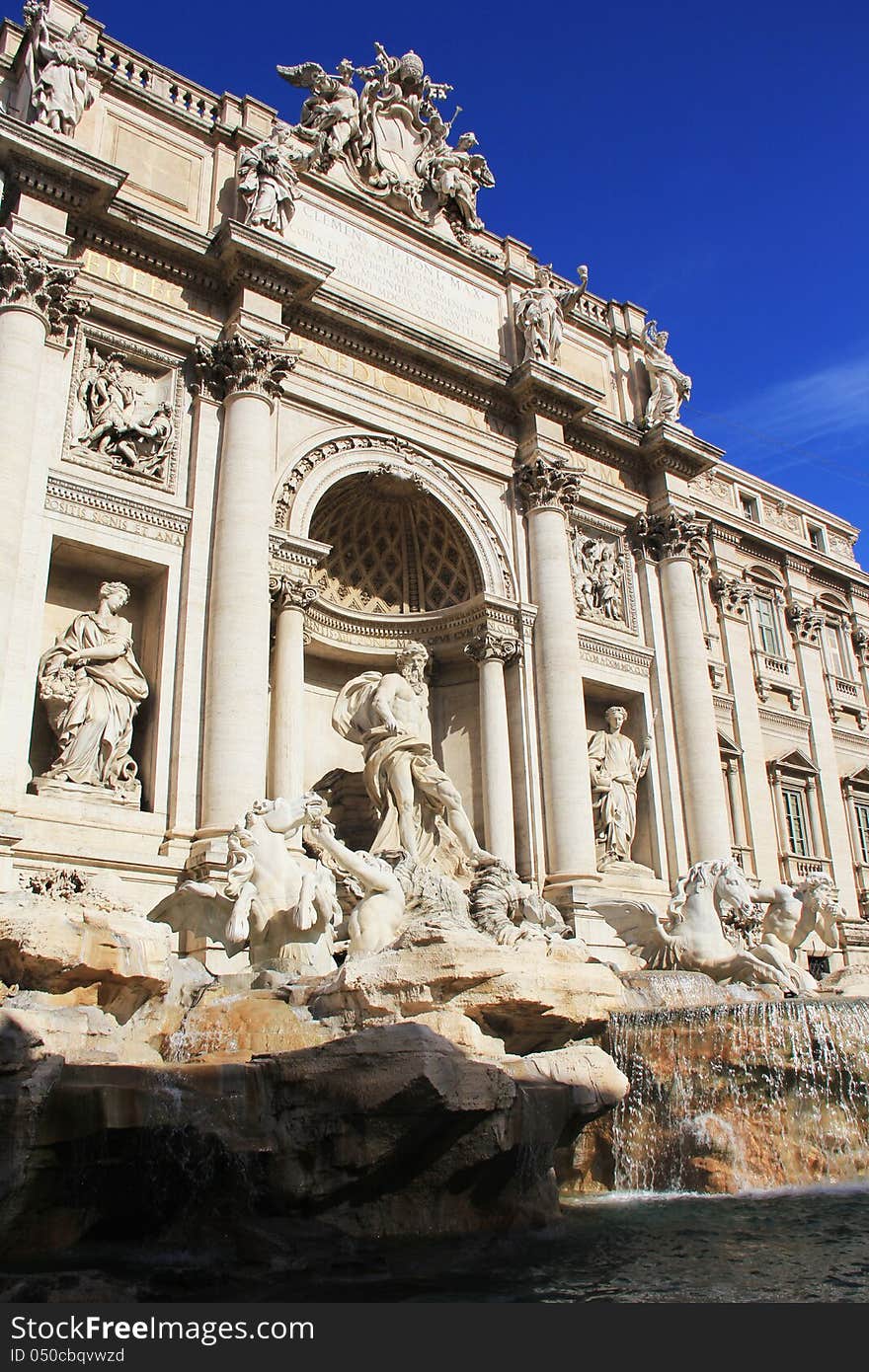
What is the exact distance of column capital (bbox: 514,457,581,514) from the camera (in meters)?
20.1

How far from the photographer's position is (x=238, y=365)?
16.7m

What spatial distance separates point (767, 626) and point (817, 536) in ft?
14.8

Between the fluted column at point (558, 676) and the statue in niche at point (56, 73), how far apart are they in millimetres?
9320

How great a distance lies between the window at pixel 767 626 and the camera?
26109 mm

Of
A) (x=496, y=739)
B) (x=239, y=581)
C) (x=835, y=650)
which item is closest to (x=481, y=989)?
(x=239, y=581)

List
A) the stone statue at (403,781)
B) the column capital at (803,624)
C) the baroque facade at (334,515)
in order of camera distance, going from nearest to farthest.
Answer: the baroque facade at (334,515) → the stone statue at (403,781) → the column capital at (803,624)

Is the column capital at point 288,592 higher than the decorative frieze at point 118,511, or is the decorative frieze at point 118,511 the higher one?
the decorative frieze at point 118,511

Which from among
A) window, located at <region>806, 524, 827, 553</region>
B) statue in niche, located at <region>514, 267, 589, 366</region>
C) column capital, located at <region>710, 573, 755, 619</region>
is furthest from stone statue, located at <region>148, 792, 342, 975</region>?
window, located at <region>806, 524, 827, 553</region>

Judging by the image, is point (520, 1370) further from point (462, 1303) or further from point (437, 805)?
point (437, 805)

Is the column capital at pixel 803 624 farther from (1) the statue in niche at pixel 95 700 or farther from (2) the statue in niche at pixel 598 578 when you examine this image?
(1) the statue in niche at pixel 95 700

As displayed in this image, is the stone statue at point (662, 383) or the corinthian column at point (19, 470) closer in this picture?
the corinthian column at point (19, 470)

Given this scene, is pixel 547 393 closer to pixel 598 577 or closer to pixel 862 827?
pixel 598 577

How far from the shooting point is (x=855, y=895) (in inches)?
957

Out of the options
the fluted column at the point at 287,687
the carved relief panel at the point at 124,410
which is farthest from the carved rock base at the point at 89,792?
the carved relief panel at the point at 124,410
